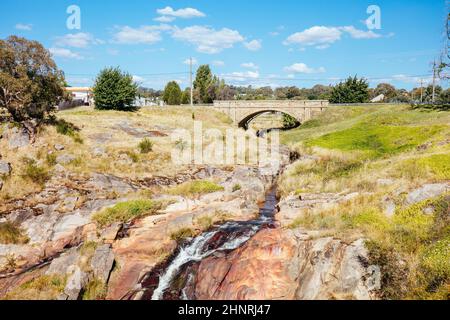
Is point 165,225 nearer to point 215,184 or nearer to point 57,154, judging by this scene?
point 215,184

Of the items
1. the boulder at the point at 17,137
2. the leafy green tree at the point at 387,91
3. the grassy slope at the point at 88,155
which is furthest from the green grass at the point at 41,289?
the leafy green tree at the point at 387,91

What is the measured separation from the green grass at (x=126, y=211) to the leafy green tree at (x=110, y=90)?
4249cm

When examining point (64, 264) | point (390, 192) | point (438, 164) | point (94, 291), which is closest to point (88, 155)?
point (64, 264)

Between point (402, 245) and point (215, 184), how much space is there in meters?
19.1

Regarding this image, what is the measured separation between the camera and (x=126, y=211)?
2547 centimetres

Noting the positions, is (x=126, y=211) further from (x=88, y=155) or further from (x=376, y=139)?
(x=376, y=139)

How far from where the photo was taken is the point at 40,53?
37.0 metres

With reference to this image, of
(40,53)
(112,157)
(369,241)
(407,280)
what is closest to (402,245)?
(369,241)

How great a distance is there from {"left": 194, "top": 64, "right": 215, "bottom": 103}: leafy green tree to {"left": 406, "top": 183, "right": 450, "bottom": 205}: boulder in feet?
288

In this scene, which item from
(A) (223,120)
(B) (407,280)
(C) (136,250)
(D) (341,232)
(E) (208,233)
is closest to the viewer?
(B) (407,280)

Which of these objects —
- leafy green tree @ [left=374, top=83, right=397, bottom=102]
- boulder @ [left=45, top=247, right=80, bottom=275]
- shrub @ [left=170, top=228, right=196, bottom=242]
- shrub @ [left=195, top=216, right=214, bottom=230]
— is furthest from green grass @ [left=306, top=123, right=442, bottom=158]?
leafy green tree @ [left=374, top=83, right=397, bottom=102]

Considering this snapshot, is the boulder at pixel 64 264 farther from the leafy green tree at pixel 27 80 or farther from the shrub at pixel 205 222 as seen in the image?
the leafy green tree at pixel 27 80

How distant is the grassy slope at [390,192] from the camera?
14.0 m

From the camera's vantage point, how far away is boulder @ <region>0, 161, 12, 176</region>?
30.0 metres
